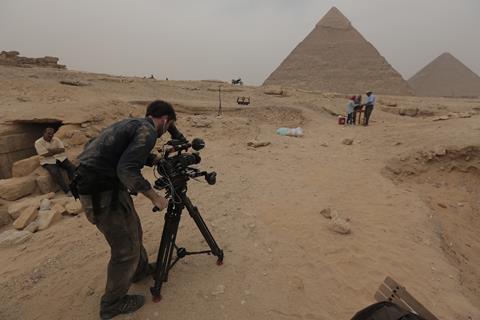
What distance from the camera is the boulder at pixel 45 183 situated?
17.7 feet

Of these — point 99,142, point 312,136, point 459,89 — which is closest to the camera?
point 99,142

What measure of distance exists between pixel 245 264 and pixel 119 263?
4.08 ft

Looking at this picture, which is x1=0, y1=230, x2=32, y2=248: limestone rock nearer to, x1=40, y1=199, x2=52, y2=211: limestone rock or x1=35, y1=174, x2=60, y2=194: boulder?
x1=40, y1=199, x2=52, y2=211: limestone rock

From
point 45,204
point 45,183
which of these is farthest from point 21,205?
point 45,183

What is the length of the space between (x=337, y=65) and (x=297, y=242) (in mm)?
50610

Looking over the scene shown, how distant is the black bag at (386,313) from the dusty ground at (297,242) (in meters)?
0.93

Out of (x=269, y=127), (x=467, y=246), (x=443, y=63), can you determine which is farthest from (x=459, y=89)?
(x=467, y=246)

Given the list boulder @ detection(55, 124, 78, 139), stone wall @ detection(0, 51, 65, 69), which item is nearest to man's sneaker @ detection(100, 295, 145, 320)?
boulder @ detection(55, 124, 78, 139)

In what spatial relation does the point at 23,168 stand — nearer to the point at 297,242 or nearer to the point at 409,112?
the point at 297,242

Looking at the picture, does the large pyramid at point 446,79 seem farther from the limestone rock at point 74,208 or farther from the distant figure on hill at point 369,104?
the limestone rock at point 74,208

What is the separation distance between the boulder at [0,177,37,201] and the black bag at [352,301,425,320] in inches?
236

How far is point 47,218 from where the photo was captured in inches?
159

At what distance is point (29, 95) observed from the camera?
998cm

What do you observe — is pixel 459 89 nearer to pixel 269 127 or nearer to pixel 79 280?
pixel 269 127
